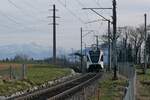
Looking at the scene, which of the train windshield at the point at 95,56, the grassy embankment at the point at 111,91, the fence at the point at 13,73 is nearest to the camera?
the grassy embankment at the point at 111,91

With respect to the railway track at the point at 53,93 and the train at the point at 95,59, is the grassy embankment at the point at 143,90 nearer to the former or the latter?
the railway track at the point at 53,93

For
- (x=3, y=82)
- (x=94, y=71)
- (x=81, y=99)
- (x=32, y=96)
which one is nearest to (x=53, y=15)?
(x=94, y=71)

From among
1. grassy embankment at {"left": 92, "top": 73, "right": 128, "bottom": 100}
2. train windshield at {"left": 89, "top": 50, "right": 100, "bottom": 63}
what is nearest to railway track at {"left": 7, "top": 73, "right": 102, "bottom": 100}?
grassy embankment at {"left": 92, "top": 73, "right": 128, "bottom": 100}

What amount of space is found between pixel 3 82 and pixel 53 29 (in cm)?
5383

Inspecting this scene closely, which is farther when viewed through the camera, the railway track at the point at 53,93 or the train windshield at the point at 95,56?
the train windshield at the point at 95,56

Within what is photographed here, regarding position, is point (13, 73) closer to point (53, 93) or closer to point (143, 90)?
point (53, 93)

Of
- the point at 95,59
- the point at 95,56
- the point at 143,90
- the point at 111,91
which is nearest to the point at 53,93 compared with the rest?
the point at 111,91

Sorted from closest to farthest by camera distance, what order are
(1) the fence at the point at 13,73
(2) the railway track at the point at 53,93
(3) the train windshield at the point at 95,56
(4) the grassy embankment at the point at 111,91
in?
(4) the grassy embankment at the point at 111,91
(2) the railway track at the point at 53,93
(1) the fence at the point at 13,73
(3) the train windshield at the point at 95,56

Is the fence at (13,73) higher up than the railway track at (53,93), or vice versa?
the fence at (13,73)

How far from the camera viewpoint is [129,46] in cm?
15900

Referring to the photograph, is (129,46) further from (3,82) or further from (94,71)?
(3,82)

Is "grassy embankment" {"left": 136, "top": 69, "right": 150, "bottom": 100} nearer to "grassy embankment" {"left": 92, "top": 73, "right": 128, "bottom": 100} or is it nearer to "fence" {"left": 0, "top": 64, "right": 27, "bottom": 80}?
"grassy embankment" {"left": 92, "top": 73, "right": 128, "bottom": 100}

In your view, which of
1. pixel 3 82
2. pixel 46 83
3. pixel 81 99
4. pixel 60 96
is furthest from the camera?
pixel 46 83

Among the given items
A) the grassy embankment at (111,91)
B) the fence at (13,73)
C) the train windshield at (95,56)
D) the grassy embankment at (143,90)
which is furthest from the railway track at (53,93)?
the train windshield at (95,56)
